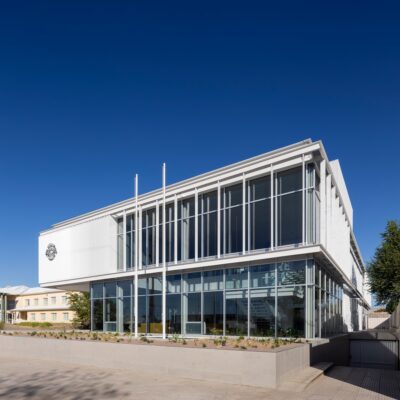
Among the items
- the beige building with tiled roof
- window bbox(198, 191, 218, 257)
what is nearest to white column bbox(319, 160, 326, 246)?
window bbox(198, 191, 218, 257)

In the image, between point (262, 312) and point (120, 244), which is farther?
point (120, 244)

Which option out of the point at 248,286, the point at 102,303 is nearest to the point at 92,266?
the point at 102,303

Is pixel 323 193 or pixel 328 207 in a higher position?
pixel 323 193

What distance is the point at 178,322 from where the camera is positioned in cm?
2525

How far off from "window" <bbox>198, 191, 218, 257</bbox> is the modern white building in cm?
6

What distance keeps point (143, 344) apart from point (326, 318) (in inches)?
431

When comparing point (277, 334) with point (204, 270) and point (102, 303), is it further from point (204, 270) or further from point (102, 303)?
point (102, 303)

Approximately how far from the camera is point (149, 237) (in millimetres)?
28656

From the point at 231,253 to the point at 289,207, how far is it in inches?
161

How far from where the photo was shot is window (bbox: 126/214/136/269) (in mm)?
29562

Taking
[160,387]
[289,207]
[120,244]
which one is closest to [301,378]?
[160,387]

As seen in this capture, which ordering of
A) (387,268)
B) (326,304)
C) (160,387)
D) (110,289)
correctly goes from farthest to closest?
(387,268)
(110,289)
(326,304)
(160,387)

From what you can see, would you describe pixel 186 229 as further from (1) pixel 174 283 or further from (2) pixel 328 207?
(2) pixel 328 207

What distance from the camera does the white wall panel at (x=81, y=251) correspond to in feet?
101
